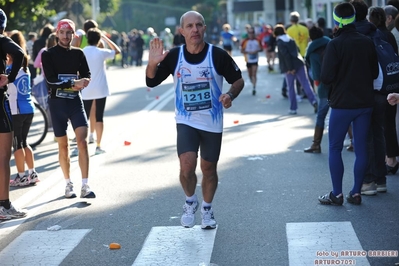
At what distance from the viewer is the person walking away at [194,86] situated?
302 inches

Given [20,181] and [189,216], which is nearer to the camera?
[189,216]

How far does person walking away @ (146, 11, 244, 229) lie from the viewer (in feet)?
Answer: 25.2

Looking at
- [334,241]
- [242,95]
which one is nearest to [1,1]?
[242,95]

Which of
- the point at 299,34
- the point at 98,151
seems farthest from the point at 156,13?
the point at 98,151

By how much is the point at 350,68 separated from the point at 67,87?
3.05 meters

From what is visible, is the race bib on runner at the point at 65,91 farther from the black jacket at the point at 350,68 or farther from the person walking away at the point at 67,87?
the black jacket at the point at 350,68

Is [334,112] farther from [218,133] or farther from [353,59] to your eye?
[218,133]

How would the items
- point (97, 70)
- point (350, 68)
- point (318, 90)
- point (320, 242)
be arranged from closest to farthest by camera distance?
point (320, 242) < point (350, 68) < point (318, 90) < point (97, 70)

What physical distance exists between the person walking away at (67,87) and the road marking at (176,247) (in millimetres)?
2013

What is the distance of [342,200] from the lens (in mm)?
8898

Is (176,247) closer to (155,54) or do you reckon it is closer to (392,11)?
(155,54)

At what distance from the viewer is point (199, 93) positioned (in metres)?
7.73

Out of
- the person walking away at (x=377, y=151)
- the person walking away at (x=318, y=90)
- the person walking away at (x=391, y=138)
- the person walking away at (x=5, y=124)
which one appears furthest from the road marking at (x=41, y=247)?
the person walking away at (x=318, y=90)

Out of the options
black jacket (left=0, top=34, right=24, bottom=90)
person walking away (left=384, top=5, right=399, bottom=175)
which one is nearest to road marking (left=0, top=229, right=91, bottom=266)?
black jacket (left=0, top=34, right=24, bottom=90)
